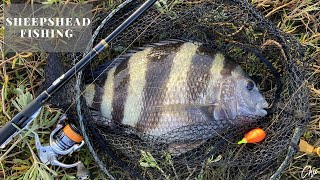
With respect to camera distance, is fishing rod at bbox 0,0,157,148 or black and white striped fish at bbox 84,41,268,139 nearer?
fishing rod at bbox 0,0,157,148

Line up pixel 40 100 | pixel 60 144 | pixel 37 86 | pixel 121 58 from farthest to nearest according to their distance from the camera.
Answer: pixel 37 86, pixel 121 58, pixel 60 144, pixel 40 100

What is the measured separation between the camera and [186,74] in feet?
7.65

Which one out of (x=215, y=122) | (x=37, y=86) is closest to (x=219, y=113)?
(x=215, y=122)

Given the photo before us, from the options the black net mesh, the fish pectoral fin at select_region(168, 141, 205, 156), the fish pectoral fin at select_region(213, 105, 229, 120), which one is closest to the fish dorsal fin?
the black net mesh

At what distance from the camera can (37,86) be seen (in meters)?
2.56

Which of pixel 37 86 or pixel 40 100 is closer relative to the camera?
pixel 40 100

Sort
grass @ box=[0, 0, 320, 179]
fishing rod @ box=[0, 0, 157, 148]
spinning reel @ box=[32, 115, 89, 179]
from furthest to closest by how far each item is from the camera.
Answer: grass @ box=[0, 0, 320, 179] → spinning reel @ box=[32, 115, 89, 179] → fishing rod @ box=[0, 0, 157, 148]

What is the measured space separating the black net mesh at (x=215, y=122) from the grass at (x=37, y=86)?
0.14 meters

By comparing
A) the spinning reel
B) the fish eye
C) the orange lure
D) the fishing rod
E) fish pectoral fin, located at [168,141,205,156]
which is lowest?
fish pectoral fin, located at [168,141,205,156]

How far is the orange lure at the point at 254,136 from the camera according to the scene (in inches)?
90.7

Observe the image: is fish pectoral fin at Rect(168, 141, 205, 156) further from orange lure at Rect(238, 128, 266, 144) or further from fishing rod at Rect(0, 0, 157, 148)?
fishing rod at Rect(0, 0, 157, 148)

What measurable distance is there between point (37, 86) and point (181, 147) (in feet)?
2.95

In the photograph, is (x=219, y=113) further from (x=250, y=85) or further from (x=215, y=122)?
(x=250, y=85)

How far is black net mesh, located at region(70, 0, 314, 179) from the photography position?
2309 millimetres
